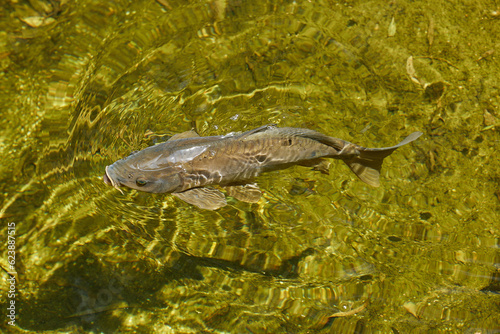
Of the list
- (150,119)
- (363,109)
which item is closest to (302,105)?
(363,109)

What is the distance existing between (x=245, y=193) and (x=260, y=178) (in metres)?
0.55

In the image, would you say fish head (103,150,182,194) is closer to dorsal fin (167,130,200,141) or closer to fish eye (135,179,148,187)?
fish eye (135,179,148,187)

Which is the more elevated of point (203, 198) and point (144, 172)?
point (144, 172)

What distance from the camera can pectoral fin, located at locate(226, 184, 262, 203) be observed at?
173 inches

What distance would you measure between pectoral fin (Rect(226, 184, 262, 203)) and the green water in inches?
18.0

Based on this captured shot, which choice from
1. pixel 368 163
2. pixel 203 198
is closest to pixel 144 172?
pixel 203 198

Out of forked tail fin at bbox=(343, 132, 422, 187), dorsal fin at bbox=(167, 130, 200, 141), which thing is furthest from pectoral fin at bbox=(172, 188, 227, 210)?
forked tail fin at bbox=(343, 132, 422, 187)

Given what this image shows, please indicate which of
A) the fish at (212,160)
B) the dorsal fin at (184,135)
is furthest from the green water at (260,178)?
the fish at (212,160)

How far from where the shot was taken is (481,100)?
546 cm

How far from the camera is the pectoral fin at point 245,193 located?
4.41 meters

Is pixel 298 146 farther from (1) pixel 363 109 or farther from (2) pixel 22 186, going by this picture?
(2) pixel 22 186

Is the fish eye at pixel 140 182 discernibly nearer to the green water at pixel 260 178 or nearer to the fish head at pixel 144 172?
the fish head at pixel 144 172

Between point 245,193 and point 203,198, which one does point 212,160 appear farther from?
point 245,193

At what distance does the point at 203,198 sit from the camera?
4309 mm
